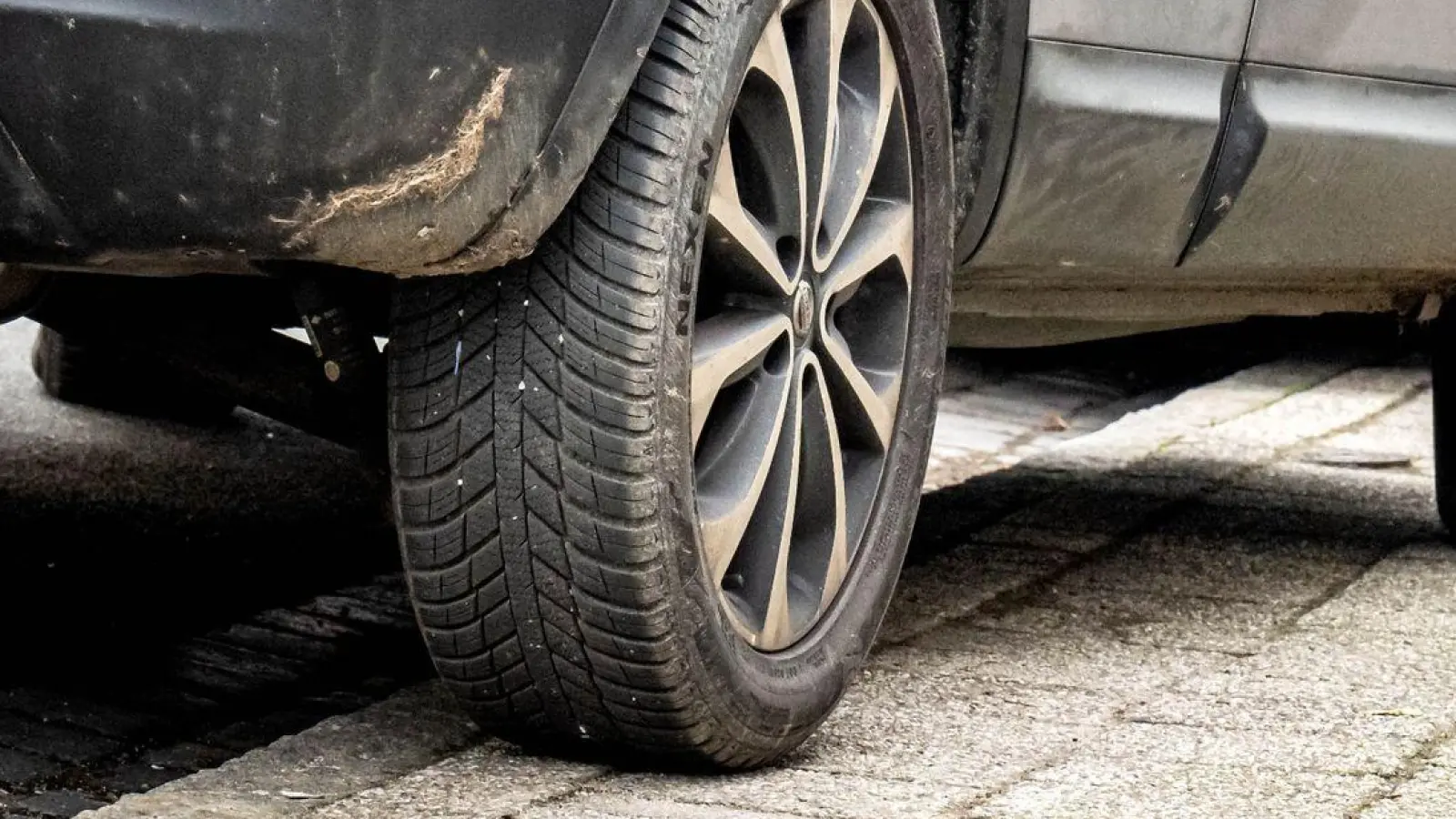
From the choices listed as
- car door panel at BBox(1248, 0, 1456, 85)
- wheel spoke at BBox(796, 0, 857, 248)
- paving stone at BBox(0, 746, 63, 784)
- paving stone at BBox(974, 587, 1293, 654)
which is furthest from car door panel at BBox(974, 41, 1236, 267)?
paving stone at BBox(0, 746, 63, 784)

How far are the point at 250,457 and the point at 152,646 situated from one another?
1.35 metres

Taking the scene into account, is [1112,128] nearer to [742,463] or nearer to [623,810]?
[742,463]

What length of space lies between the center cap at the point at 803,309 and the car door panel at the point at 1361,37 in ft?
3.05

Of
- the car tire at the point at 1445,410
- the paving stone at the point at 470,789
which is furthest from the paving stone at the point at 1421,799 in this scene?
the car tire at the point at 1445,410

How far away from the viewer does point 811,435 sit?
2.61m

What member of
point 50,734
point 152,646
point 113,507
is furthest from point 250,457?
point 50,734

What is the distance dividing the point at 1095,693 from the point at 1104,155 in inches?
28.7

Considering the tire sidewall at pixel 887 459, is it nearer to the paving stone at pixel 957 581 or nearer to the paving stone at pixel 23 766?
the paving stone at pixel 957 581

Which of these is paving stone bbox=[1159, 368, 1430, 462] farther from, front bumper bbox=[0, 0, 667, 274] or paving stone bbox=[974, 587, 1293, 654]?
front bumper bbox=[0, 0, 667, 274]

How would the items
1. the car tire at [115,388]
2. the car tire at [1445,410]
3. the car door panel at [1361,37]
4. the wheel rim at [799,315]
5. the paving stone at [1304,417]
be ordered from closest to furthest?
the wheel rim at [799,315] → the car door panel at [1361,37] → the car tire at [1445,410] → the car tire at [115,388] → the paving stone at [1304,417]

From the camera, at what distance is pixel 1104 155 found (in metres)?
2.97

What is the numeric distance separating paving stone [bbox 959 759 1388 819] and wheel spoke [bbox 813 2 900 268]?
Answer: 0.66 metres

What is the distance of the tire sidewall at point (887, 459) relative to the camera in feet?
7.20

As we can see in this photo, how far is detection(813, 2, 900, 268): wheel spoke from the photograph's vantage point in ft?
8.44
